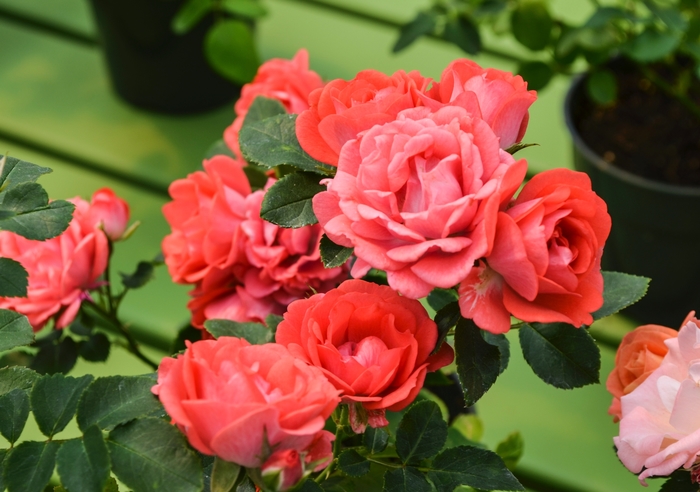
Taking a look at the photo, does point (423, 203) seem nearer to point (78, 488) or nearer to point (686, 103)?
point (78, 488)

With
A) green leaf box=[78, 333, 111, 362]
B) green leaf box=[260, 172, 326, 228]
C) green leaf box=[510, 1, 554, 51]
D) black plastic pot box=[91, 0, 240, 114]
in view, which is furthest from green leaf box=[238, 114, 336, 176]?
black plastic pot box=[91, 0, 240, 114]

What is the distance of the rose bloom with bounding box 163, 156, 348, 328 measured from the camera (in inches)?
20.2

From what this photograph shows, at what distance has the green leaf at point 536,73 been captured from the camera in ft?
2.88

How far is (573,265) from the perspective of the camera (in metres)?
0.36

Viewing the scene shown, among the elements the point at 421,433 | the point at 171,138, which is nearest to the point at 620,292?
the point at 421,433

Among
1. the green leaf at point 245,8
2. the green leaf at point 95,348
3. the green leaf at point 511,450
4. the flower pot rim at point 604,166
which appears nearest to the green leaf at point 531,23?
the flower pot rim at point 604,166

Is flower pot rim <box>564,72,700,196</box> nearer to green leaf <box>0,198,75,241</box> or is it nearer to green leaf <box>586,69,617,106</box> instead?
green leaf <box>586,69,617,106</box>

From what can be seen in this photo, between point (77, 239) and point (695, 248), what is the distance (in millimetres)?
620

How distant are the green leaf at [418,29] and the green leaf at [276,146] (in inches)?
16.5

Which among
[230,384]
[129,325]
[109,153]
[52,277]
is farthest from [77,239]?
[109,153]

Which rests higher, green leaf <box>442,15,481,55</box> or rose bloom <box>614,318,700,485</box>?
rose bloom <box>614,318,700,485</box>

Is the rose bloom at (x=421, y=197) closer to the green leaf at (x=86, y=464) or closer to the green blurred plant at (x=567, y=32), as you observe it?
the green leaf at (x=86, y=464)

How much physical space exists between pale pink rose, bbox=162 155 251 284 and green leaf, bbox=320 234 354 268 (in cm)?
12

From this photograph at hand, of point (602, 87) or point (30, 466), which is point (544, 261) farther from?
point (602, 87)
